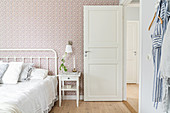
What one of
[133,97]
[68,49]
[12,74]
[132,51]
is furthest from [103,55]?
[132,51]

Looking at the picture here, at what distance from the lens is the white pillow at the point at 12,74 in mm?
2631

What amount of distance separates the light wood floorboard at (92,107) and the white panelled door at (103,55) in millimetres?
205

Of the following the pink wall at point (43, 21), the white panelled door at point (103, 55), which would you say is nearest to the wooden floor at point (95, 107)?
the white panelled door at point (103, 55)

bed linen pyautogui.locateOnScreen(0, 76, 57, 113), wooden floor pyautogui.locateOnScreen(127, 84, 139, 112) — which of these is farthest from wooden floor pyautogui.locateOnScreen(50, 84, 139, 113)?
bed linen pyautogui.locateOnScreen(0, 76, 57, 113)

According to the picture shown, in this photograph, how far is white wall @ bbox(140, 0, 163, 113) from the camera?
6.23 feet

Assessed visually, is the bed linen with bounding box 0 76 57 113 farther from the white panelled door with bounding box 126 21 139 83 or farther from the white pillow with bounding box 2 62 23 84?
the white panelled door with bounding box 126 21 139 83

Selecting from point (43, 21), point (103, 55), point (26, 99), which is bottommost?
point (26, 99)

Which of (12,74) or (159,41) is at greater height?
(159,41)

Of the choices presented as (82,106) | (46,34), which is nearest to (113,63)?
(82,106)

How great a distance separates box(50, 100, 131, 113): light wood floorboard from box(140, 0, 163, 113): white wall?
30.8 inches

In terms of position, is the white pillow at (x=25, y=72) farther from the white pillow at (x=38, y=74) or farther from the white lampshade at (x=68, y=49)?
the white lampshade at (x=68, y=49)

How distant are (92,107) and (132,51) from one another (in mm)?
2920

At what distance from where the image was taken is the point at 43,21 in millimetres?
3449

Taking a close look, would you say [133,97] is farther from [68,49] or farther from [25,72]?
[25,72]
